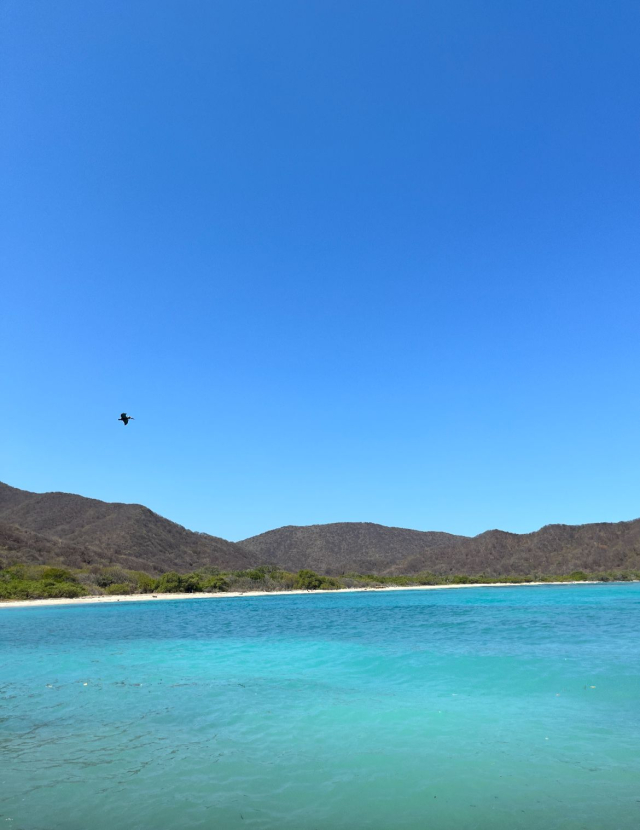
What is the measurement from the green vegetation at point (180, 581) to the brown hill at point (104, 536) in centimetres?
956

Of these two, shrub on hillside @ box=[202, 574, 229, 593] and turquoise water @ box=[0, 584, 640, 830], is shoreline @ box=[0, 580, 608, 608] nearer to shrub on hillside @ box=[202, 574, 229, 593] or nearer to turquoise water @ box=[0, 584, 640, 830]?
shrub on hillside @ box=[202, 574, 229, 593]

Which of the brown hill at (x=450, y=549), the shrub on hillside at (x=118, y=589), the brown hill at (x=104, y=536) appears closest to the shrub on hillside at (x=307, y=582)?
the brown hill at (x=104, y=536)

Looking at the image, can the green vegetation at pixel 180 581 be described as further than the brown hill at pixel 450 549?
No

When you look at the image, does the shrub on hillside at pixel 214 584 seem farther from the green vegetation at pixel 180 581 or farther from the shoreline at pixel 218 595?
the shoreline at pixel 218 595

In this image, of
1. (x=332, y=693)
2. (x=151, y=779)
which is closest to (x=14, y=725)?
(x=151, y=779)

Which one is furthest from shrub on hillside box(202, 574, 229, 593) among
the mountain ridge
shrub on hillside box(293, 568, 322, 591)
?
the mountain ridge

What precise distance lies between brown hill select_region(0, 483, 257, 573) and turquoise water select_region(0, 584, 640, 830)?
224 ft

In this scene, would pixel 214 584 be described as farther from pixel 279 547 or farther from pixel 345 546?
pixel 345 546

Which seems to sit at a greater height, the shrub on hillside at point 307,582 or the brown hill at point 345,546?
the brown hill at point 345,546

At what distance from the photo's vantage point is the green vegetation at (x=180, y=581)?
56.5 meters

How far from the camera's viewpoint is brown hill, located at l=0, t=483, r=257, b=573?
274ft

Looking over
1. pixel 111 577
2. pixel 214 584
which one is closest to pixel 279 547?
pixel 214 584

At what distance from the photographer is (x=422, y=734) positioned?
1044 centimetres

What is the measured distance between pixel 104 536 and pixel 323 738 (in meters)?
105
